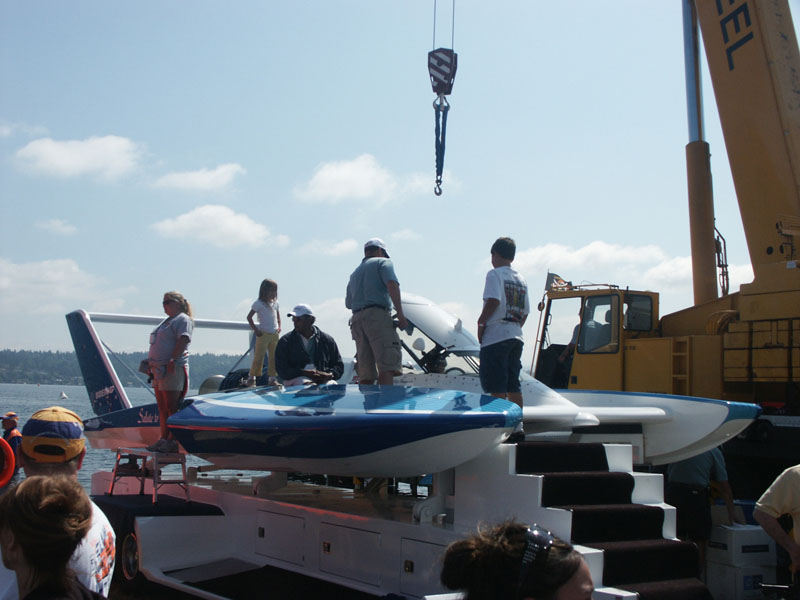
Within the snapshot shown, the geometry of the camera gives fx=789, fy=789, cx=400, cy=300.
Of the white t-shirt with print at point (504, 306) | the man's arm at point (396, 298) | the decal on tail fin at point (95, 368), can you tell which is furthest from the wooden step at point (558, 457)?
the decal on tail fin at point (95, 368)

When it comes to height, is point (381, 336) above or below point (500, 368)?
above

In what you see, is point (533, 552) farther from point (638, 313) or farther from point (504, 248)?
point (638, 313)

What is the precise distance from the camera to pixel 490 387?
550 cm

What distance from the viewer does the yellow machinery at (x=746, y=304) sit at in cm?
827

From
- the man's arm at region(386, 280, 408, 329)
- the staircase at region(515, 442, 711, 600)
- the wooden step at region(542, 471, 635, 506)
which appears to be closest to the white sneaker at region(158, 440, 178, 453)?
the man's arm at region(386, 280, 408, 329)

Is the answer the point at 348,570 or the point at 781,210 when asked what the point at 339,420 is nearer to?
the point at 348,570

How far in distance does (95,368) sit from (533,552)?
8977mm

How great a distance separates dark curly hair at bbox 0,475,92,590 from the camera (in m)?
1.98

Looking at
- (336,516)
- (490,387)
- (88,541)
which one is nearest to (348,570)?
(336,516)

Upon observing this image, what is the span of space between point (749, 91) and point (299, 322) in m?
6.16

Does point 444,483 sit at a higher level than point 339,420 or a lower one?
lower

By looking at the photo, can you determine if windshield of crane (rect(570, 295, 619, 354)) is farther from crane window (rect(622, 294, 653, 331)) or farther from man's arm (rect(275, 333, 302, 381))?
man's arm (rect(275, 333, 302, 381))

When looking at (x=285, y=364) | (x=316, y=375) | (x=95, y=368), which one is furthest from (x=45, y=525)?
(x=95, y=368)

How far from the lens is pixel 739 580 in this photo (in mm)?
5805
